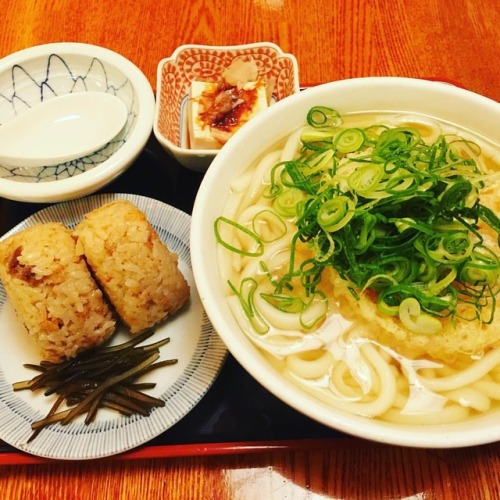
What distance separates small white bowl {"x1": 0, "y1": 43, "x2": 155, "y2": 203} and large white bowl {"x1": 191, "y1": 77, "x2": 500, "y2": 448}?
1.93 ft

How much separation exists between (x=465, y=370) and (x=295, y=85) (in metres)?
1.28

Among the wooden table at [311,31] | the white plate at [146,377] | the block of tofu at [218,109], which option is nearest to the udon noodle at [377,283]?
the white plate at [146,377]

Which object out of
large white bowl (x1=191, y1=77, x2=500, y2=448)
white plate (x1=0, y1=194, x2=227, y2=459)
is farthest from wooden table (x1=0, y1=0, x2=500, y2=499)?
large white bowl (x1=191, y1=77, x2=500, y2=448)

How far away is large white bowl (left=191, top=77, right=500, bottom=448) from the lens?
103 centimetres

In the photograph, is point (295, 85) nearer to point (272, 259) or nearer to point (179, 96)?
point (179, 96)

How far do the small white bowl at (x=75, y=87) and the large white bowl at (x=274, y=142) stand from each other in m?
0.59

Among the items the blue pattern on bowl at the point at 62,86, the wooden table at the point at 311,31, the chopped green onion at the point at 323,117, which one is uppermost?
the chopped green onion at the point at 323,117

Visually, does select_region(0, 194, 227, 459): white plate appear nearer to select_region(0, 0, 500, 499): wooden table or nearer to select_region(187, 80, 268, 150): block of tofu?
select_region(0, 0, 500, 499): wooden table

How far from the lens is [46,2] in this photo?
2.51 metres

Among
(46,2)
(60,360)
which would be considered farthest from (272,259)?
(46,2)

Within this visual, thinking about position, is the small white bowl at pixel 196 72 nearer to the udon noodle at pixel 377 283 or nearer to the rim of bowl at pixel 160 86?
the rim of bowl at pixel 160 86

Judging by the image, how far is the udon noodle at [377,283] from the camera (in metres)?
1.23

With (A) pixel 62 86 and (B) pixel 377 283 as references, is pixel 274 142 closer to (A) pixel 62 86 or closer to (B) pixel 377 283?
(B) pixel 377 283

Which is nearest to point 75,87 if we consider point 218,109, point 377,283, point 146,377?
point 218,109
